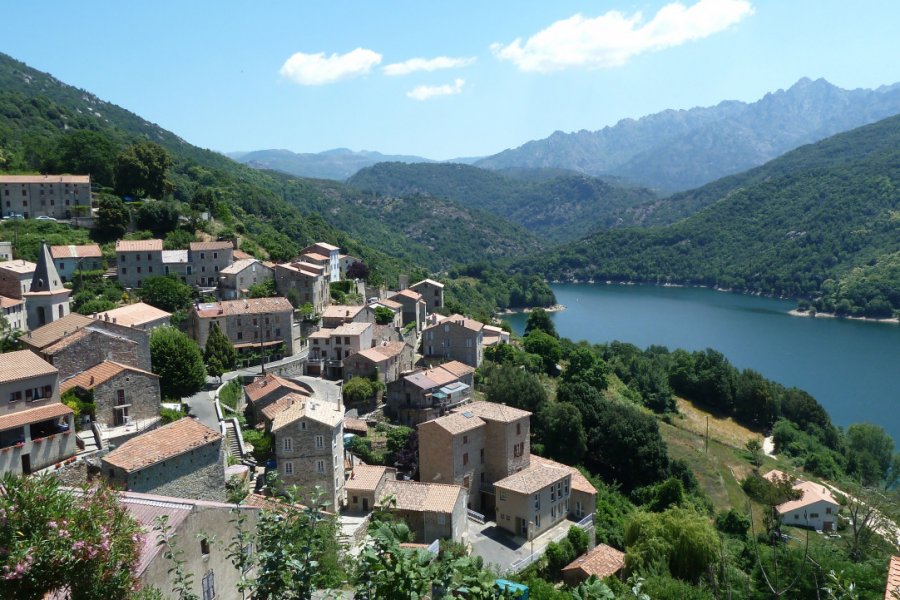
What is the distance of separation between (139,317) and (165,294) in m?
6.01

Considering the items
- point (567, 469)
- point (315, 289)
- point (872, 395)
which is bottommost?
point (872, 395)

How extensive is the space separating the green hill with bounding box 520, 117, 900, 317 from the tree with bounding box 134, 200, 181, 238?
4036 inches

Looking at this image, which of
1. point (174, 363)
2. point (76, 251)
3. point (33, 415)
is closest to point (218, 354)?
point (174, 363)

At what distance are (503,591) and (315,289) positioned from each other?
36726 millimetres

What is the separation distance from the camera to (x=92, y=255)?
1497 inches

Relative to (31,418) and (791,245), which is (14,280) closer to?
(31,418)

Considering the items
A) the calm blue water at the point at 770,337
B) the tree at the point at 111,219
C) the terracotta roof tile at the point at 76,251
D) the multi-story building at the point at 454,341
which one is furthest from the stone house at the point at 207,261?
the calm blue water at the point at 770,337

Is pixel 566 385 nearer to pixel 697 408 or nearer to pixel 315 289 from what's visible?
pixel 315 289

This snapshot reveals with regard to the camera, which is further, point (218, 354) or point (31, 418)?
point (218, 354)

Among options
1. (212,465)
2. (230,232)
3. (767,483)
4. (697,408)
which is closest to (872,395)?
(697,408)

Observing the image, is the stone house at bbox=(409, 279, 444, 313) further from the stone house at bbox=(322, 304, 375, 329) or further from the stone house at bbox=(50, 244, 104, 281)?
the stone house at bbox=(50, 244, 104, 281)

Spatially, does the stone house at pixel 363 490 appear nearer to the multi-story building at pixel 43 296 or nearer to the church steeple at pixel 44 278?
the multi-story building at pixel 43 296

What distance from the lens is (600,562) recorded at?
73.4ft

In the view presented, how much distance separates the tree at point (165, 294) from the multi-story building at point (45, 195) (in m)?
12.8
